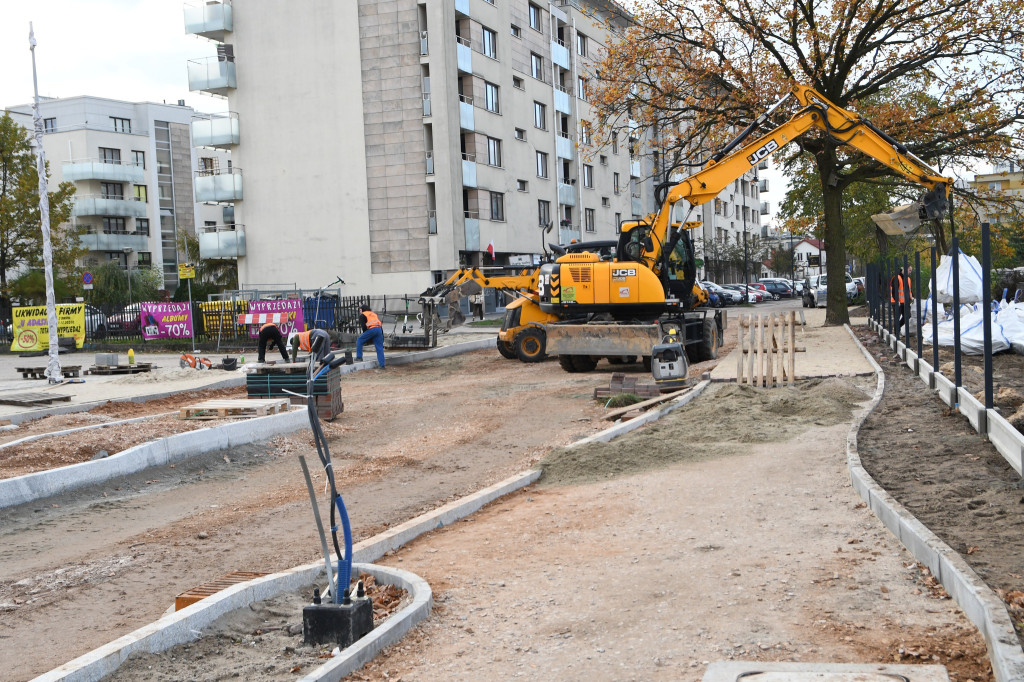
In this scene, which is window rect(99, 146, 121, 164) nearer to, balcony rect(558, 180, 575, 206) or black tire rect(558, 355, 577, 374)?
balcony rect(558, 180, 575, 206)

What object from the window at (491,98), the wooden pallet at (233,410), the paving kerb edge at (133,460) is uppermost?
the window at (491,98)

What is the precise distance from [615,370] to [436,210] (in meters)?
23.5

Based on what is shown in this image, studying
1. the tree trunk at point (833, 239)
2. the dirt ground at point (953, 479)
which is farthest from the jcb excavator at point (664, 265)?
the dirt ground at point (953, 479)

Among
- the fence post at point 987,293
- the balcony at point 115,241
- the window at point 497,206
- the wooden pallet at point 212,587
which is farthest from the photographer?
the balcony at point 115,241

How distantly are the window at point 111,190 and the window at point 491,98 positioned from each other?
34.6 meters

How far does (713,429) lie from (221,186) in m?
37.4

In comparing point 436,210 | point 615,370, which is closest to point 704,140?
point 615,370

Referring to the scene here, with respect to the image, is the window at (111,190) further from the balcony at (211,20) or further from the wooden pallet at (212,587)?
the wooden pallet at (212,587)

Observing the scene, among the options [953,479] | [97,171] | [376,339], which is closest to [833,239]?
[376,339]

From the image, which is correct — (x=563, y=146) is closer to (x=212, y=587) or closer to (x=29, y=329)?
(x=29, y=329)

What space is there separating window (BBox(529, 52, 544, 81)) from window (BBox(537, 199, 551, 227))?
668 cm

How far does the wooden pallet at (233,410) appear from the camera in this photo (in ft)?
44.2

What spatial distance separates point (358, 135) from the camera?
143 feet

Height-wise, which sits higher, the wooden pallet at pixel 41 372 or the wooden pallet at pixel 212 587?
the wooden pallet at pixel 41 372
